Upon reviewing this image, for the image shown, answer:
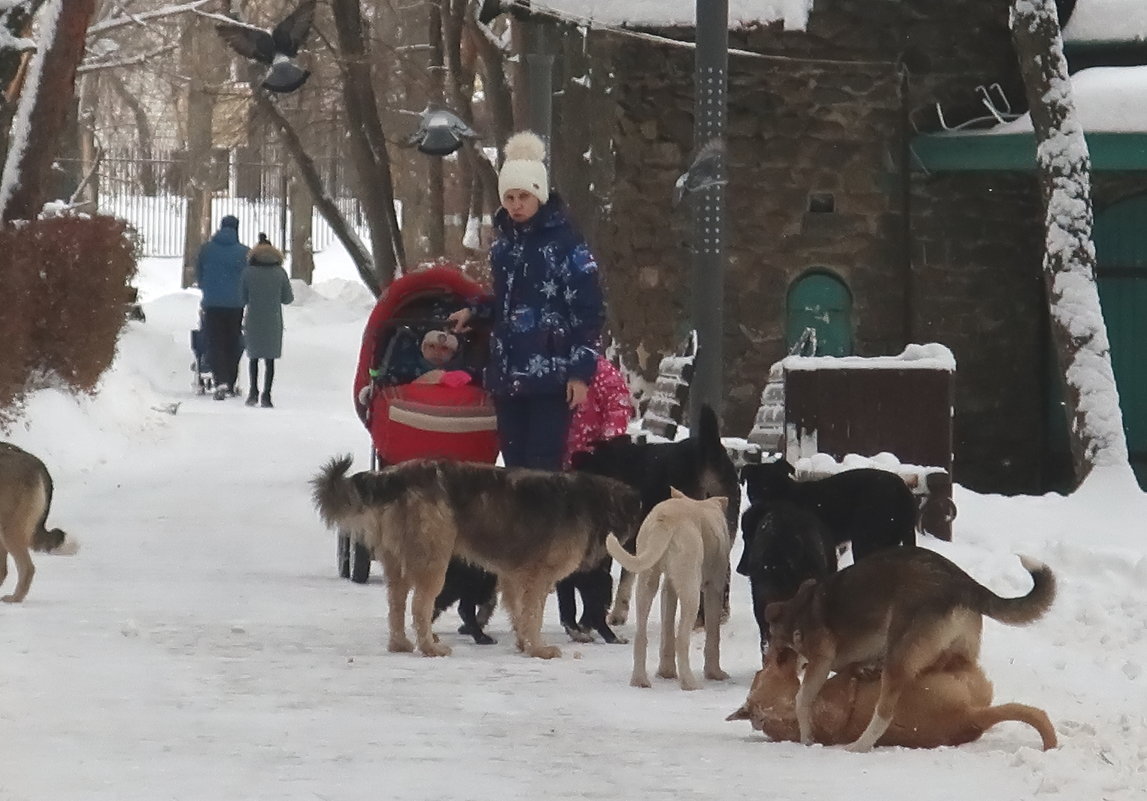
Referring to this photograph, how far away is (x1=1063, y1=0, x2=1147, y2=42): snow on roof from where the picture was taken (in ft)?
54.2

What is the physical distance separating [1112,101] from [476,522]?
862cm

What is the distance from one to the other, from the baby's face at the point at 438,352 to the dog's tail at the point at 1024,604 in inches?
164

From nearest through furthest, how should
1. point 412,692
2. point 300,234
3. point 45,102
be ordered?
point 412,692
point 45,102
point 300,234

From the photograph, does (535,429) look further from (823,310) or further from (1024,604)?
(823,310)

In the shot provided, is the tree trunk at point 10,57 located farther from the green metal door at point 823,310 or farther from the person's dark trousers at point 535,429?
the person's dark trousers at point 535,429

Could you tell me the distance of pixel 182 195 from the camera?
55.4 m

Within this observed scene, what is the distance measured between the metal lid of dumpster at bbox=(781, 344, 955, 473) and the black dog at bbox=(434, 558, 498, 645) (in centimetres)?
325

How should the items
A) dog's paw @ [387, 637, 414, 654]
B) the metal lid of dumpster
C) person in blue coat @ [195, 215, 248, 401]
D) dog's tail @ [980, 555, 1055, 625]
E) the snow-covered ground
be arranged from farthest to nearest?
person in blue coat @ [195, 215, 248, 401], the metal lid of dumpster, dog's paw @ [387, 637, 414, 654], dog's tail @ [980, 555, 1055, 625], the snow-covered ground

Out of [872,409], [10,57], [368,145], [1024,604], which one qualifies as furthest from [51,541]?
[368,145]

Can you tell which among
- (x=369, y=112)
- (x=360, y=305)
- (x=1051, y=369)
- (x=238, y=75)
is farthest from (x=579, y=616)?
(x=238, y=75)

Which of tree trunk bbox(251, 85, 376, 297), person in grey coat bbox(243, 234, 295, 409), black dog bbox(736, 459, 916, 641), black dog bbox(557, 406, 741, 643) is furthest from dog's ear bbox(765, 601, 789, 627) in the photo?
person in grey coat bbox(243, 234, 295, 409)

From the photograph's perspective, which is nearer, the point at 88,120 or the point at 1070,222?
the point at 1070,222

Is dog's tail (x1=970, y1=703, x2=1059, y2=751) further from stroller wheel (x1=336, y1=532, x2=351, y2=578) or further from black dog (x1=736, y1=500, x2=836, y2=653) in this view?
stroller wheel (x1=336, y1=532, x2=351, y2=578)

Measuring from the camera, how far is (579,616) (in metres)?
10.1
